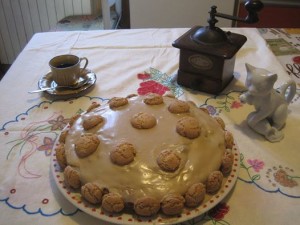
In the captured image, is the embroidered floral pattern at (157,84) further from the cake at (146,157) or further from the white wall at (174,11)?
the white wall at (174,11)

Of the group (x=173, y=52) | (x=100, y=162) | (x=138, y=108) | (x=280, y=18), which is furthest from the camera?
(x=280, y=18)

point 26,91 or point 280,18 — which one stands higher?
point 26,91

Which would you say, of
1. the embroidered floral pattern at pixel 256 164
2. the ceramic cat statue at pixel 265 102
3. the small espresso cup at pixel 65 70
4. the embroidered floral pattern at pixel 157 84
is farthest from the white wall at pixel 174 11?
the embroidered floral pattern at pixel 256 164

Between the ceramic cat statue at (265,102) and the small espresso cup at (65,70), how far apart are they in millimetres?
528

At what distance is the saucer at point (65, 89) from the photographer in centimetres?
104

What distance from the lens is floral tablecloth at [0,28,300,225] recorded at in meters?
0.68

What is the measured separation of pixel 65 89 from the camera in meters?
1.06

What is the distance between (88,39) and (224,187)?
37.9 inches

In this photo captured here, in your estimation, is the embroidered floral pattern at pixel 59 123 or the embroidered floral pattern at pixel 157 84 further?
the embroidered floral pattern at pixel 157 84

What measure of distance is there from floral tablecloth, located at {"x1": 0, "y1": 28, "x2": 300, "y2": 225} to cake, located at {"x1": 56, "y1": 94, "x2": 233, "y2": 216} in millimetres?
81

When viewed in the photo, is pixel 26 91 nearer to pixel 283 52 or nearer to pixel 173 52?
pixel 173 52

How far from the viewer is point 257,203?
695 mm

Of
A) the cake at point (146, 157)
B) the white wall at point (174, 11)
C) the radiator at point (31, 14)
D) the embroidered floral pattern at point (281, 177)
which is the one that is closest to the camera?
the cake at point (146, 157)

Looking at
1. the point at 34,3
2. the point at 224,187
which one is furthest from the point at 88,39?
the point at 34,3
